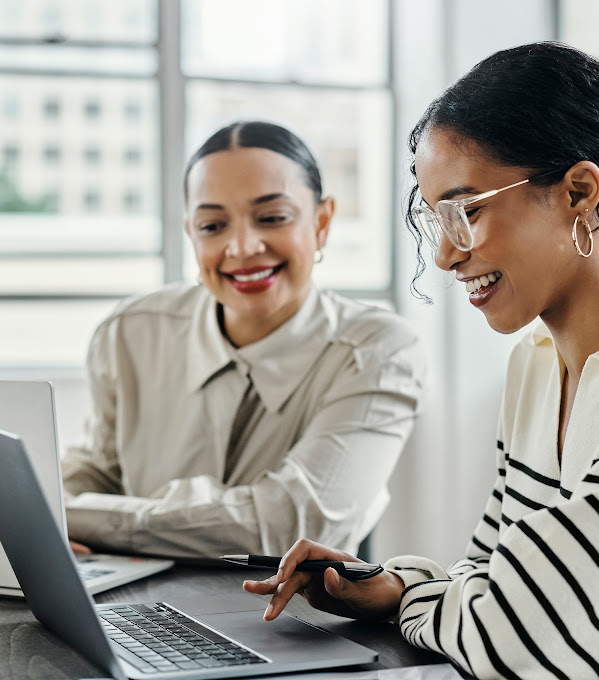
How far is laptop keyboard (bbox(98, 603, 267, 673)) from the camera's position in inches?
37.3

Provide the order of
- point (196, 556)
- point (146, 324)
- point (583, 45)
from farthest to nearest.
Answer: point (583, 45) < point (146, 324) < point (196, 556)

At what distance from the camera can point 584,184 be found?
1113 mm

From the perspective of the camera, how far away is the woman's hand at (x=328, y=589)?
1.12 m

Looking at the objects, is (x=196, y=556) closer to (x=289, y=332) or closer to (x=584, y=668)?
(x=289, y=332)

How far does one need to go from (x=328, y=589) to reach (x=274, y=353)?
3.07 ft

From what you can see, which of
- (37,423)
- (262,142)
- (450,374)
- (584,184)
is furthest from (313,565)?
(450,374)

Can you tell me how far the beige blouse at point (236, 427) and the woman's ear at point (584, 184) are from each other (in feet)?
2.61

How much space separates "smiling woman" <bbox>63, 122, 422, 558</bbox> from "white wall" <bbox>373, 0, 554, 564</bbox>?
1.18 meters

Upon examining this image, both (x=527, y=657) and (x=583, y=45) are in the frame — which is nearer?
(x=527, y=657)

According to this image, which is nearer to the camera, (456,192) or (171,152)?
(456,192)

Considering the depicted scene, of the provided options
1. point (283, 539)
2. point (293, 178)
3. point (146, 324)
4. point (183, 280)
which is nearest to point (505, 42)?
point (183, 280)

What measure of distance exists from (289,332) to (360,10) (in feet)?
6.40

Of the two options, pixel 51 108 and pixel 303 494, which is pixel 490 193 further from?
pixel 51 108

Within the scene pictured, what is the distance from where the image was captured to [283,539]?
5.52 ft
